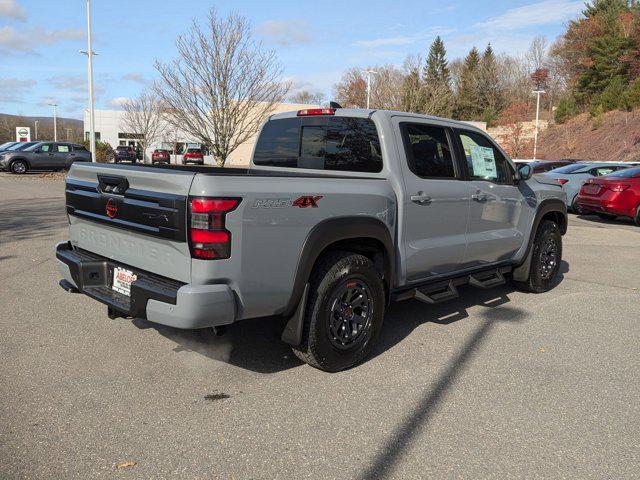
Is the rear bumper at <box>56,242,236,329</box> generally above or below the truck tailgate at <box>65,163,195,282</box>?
below

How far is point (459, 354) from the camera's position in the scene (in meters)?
4.40

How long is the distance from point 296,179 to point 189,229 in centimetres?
76

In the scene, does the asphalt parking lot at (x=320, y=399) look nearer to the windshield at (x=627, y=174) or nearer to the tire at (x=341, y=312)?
the tire at (x=341, y=312)

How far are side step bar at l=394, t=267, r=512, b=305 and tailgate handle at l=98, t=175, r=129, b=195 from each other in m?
2.26

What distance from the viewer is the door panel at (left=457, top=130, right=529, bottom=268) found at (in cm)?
509

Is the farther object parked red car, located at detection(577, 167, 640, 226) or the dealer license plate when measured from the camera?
parked red car, located at detection(577, 167, 640, 226)

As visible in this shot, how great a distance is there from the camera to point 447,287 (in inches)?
192

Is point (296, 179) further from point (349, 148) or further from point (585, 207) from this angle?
point (585, 207)

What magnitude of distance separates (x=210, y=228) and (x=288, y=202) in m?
0.53

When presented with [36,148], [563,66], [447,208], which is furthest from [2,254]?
[563,66]

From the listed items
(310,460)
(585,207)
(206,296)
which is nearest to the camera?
(310,460)

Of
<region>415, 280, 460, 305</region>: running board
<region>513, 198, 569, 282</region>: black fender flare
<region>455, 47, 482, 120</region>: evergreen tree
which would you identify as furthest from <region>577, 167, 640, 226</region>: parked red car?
<region>455, 47, 482, 120</region>: evergreen tree

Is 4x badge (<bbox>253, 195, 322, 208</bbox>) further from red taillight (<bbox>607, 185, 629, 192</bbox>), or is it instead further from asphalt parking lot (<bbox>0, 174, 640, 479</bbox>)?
red taillight (<bbox>607, 185, 629, 192</bbox>)

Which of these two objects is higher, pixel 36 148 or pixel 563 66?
pixel 563 66
